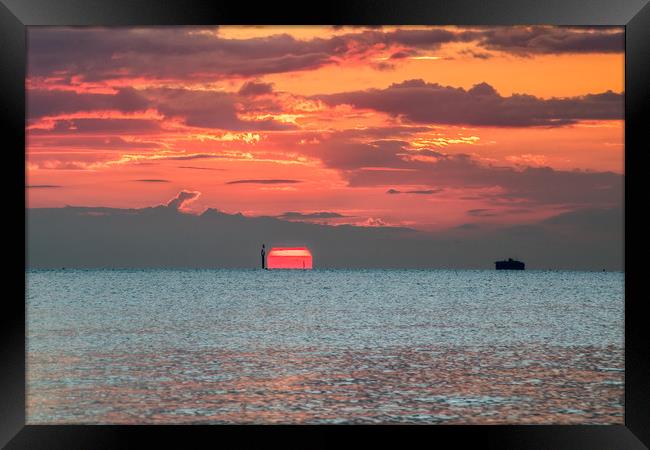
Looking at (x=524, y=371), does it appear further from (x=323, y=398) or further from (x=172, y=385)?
(x=172, y=385)

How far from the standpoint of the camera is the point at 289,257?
9019 centimetres

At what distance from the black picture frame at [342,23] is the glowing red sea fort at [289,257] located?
263 ft

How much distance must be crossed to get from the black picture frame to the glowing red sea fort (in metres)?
80.0


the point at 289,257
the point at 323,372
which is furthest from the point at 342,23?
the point at 289,257

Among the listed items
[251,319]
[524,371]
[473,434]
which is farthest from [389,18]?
[251,319]

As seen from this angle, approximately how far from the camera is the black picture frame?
5.19 meters

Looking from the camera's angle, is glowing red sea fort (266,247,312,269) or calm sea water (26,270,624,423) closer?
calm sea water (26,270,624,423)

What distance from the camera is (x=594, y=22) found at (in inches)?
215

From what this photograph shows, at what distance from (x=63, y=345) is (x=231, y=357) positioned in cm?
428

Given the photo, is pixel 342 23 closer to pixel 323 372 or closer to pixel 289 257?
pixel 323 372

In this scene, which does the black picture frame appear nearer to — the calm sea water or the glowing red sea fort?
the calm sea water

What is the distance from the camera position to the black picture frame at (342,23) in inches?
204

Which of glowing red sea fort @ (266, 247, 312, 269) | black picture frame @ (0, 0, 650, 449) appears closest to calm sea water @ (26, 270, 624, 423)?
black picture frame @ (0, 0, 650, 449)

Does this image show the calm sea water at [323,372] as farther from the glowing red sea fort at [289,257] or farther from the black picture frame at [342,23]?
the glowing red sea fort at [289,257]
